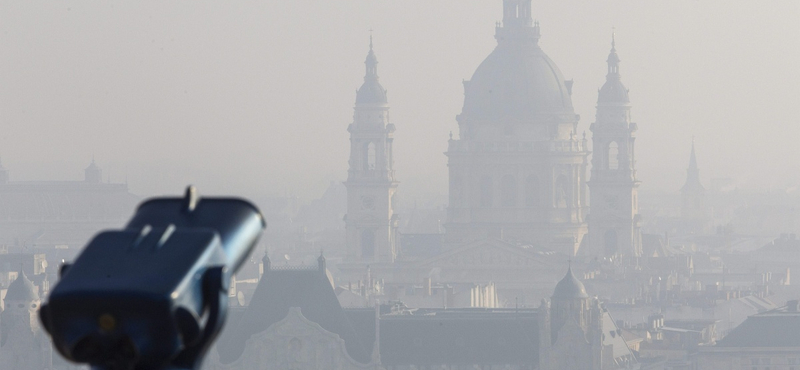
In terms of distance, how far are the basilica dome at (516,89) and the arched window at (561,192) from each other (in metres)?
4.63

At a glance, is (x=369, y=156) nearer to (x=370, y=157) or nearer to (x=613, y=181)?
(x=370, y=157)

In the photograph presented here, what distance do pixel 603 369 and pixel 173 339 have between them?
4268 inches

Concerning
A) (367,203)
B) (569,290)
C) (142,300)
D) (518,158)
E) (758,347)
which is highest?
(518,158)

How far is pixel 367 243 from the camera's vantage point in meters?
174

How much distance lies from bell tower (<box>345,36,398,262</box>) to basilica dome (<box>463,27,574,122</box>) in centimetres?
1303

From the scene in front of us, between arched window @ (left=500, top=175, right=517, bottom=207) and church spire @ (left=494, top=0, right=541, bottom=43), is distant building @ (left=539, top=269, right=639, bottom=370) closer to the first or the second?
arched window @ (left=500, top=175, right=517, bottom=207)

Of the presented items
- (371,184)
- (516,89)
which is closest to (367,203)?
(371,184)

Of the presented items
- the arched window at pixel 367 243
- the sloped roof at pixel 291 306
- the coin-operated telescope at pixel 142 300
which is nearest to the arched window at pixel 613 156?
the arched window at pixel 367 243

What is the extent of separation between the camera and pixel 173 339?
543cm

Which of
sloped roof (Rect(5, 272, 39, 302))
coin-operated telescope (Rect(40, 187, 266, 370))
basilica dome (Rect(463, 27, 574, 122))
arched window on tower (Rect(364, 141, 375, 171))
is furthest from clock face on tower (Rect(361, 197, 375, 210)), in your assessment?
coin-operated telescope (Rect(40, 187, 266, 370))

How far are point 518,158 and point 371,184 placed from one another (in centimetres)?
1550

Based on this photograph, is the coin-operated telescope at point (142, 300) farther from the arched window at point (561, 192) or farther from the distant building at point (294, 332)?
the arched window at point (561, 192)

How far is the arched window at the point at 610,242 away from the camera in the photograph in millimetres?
175375

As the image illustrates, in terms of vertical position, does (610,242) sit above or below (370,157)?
below
